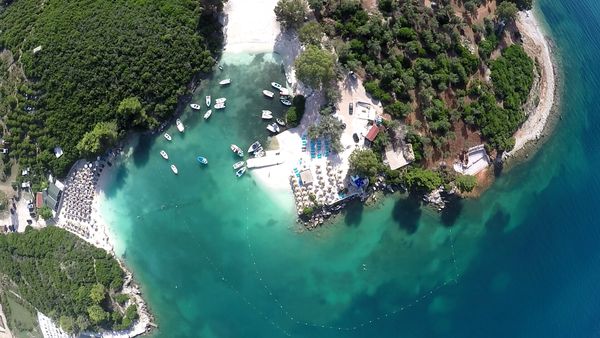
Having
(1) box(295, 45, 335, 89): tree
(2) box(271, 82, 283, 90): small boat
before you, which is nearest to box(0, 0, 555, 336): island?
(1) box(295, 45, 335, 89): tree

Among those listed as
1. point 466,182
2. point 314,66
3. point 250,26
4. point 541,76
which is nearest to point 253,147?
point 314,66

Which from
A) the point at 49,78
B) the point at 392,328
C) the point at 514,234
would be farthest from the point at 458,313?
the point at 49,78

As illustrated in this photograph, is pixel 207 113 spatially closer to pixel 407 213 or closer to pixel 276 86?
pixel 276 86

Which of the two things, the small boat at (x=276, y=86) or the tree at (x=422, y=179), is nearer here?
the tree at (x=422, y=179)

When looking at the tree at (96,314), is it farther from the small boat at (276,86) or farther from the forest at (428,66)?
the forest at (428,66)

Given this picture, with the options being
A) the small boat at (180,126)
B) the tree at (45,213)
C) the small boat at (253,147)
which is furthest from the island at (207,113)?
the small boat at (180,126)

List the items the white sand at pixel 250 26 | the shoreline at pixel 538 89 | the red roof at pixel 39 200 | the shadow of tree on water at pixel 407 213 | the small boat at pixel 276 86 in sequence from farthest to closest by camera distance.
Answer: the shoreline at pixel 538 89 → the white sand at pixel 250 26 → the shadow of tree on water at pixel 407 213 → the small boat at pixel 276 86 → the red roof at pixel 39 200

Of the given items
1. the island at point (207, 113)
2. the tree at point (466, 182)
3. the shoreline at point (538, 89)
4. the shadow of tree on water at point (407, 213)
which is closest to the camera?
the island at point (207, 113)

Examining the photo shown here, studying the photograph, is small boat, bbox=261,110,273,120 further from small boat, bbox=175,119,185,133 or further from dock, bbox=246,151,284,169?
small boat, bbox=175,119,185,133
